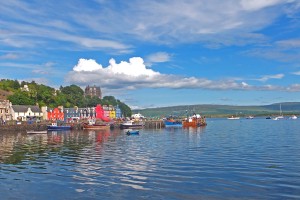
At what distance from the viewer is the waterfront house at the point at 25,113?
15688 centimetres

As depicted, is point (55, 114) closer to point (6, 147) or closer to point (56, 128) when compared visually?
point (56, 128)

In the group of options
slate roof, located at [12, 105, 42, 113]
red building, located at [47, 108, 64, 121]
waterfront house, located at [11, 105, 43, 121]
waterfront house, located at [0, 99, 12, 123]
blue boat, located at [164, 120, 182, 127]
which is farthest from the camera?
red building, located at [47, 108, 64, 121]

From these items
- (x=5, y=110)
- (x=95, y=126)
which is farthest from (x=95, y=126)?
(x=5, y=110)

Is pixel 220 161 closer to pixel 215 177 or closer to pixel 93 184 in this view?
pixel 215 177

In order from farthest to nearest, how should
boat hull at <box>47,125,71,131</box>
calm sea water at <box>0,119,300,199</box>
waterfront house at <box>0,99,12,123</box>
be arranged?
waterfront house at <box>0,99,12,123</box>
boat hull at <box>47,125,71,131</box>
calm sea water at <box>0,119,300,199</box>

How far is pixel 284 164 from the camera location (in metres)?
35.3

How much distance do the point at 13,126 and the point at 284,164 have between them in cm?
10964

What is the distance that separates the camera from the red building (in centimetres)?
17839

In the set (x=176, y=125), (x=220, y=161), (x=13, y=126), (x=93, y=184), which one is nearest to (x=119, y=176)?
(x=93, y=184)

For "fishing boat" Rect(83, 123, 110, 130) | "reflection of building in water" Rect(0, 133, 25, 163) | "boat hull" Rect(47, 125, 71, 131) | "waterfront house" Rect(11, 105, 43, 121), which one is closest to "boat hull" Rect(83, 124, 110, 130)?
"fishing boat" Rect(83, 123, 110, 130)

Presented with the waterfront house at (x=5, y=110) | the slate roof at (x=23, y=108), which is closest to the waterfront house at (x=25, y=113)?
the slate roof at (x=23, y=108)

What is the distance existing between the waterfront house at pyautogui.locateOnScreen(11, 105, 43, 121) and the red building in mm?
5743

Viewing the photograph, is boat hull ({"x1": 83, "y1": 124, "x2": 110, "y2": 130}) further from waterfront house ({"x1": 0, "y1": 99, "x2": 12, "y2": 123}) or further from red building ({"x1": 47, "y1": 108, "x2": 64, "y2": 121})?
red building ({"x1": 47, "y1": 108, "x2": 64, "y2": 121})

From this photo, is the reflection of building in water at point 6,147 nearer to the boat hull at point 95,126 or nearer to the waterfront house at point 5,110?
the boat hull at point 95,126
